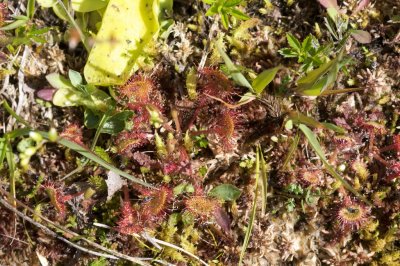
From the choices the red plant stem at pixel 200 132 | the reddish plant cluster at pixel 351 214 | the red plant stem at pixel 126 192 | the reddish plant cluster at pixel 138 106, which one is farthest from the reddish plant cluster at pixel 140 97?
the reddish plant cluster at pixel 351 214

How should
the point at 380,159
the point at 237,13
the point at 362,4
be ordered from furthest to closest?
the point at 362,4, the point at 380,159, the point at 237,13

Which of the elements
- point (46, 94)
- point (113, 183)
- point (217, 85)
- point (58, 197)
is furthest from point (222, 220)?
point (46, 94)

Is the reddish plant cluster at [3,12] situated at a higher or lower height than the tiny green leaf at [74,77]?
higher

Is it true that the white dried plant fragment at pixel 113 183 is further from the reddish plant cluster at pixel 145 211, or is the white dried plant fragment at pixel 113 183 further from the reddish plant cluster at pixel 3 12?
the reddish plant cluster at pixel 3 12

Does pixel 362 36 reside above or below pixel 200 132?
above

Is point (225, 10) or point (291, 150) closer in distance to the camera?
point (291, 150)

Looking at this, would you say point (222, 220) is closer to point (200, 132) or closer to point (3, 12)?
point (200, 132)

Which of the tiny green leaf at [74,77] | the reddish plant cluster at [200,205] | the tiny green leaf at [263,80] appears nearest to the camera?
the tiny green leaf at [263,80]

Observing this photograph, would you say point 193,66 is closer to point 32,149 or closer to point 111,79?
point 111,79

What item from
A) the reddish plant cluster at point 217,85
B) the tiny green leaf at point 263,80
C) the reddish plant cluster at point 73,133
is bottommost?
the reddish plant cluster at point 73,133
